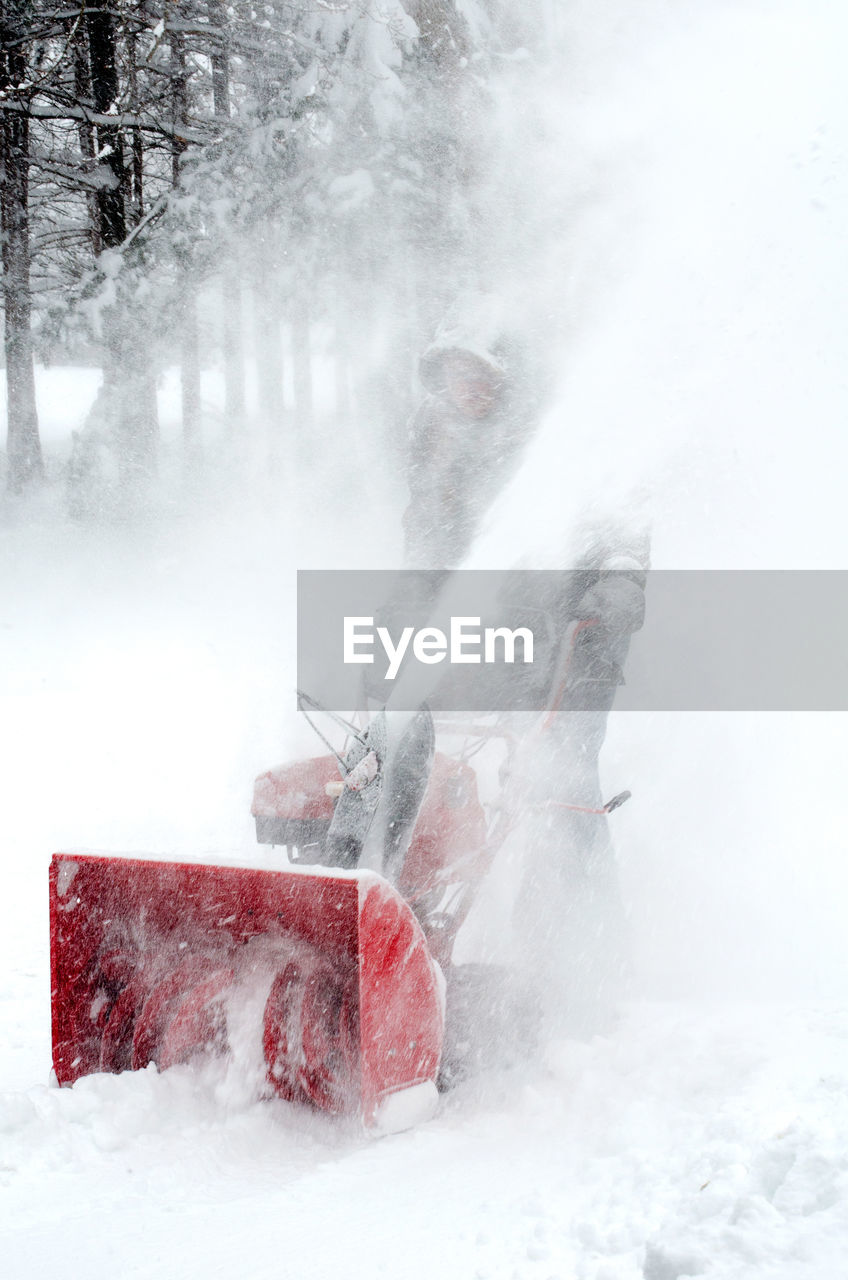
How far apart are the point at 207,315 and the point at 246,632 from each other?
4564mm

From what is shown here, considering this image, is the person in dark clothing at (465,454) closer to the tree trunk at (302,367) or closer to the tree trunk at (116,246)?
the tree trunk at (302,367)

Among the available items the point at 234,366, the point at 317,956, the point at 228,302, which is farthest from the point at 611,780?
the point at 234,366

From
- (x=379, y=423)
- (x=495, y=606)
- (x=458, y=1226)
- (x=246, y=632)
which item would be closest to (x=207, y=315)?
(x=379, y=423)

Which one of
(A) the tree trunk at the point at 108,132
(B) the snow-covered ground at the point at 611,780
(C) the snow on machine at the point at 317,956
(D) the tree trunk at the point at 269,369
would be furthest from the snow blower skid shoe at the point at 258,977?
(D) the tree trunk at the point at 269,369

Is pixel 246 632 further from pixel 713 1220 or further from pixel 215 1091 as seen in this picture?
pixel 713 1220

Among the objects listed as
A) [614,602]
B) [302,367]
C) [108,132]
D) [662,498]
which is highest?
[108,132]

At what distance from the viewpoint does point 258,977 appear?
2980mm

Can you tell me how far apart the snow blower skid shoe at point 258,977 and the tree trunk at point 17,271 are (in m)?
10.5

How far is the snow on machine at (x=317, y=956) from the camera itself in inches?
109

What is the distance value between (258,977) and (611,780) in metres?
3.50

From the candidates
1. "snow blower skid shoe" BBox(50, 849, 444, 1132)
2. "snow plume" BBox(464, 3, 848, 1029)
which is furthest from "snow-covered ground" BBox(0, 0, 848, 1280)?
"snow blower skid shoe" BBox(50, 849, 444, 1132)

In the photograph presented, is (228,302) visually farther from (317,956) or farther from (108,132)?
(317,956)

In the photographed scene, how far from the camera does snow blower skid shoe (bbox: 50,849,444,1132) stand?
2.76 metres

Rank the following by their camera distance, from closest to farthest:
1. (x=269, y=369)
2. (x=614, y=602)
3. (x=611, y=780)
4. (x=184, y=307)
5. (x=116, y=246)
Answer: (x=614, y=602) → (x=611, y=780) → (x=116, y=246) → (x=184, y=307) → (x=269, y=369)
